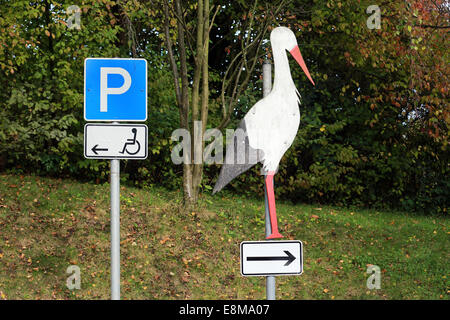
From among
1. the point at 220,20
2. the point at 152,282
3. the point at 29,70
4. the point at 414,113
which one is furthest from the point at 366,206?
the point at 29,70

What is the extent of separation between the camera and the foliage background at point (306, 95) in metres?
11.3

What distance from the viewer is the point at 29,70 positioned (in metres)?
12.1

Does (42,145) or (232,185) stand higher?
(42,145)

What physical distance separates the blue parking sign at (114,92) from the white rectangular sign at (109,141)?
Result: 16 centimetres

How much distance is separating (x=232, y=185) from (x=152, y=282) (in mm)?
5307

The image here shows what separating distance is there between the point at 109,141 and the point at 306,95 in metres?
10.1

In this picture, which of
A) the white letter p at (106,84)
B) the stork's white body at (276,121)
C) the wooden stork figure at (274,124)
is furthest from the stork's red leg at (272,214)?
the white letter p at (106,84)

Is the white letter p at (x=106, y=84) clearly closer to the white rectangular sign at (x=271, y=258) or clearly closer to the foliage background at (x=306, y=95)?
the white rectangular sign at (x=271, y=258)

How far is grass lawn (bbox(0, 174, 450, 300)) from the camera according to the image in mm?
8711

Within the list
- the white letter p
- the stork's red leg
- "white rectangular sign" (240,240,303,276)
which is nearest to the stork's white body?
the stork's red leg

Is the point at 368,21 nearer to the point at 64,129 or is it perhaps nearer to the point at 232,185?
the point at 232,185

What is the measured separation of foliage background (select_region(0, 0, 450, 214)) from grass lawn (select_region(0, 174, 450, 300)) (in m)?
1.31

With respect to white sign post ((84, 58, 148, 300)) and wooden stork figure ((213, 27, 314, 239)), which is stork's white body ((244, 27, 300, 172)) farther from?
white sign post ((84, 58, 148, 300))

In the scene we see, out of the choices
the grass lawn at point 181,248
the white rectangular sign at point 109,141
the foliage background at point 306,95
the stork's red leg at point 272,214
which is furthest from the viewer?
the foliage background at point 306,95
